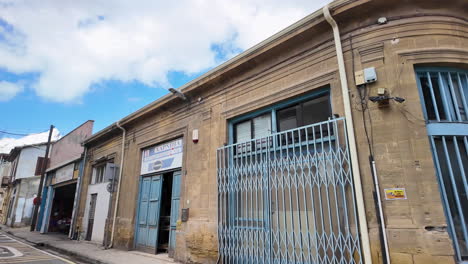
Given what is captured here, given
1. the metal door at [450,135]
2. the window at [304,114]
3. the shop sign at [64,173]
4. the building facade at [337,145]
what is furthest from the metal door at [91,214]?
the metal door at [450,135]

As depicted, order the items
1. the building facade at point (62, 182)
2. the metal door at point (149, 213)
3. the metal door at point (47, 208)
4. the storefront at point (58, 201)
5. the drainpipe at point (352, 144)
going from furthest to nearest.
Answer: the metal door at point (47, 208)
the storefront at point (58, 201)
the building facade at point (62, 182)
the metal door at point (149, 213)
the drainpipe at point (352, 144)

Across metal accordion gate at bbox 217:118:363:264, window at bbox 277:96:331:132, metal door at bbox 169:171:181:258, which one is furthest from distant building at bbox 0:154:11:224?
window at bbox 277:96:331:132

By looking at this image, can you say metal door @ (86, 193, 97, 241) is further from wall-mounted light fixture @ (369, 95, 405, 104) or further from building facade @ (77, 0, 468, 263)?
wall-mounted light fixture @ (369, 95, 405, 104)

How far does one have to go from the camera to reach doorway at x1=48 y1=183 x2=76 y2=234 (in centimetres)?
1638

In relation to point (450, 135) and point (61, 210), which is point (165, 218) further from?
point (61, 210)

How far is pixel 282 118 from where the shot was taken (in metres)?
5.76

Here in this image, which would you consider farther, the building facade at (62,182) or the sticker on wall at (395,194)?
the building facade at (62,182)

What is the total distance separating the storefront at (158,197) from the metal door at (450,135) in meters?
6.05

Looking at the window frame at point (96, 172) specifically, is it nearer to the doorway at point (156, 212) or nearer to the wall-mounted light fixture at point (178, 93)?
the doorway at point (156, 212)

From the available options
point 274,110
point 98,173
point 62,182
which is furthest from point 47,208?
point 274,110

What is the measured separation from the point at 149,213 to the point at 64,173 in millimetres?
9654

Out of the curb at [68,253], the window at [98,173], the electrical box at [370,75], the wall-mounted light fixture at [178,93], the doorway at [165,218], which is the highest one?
the wall-mounted light fixture at [178,93]

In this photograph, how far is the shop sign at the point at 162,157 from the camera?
8.01 meters

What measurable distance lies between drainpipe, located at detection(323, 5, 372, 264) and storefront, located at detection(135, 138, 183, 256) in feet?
16.3
